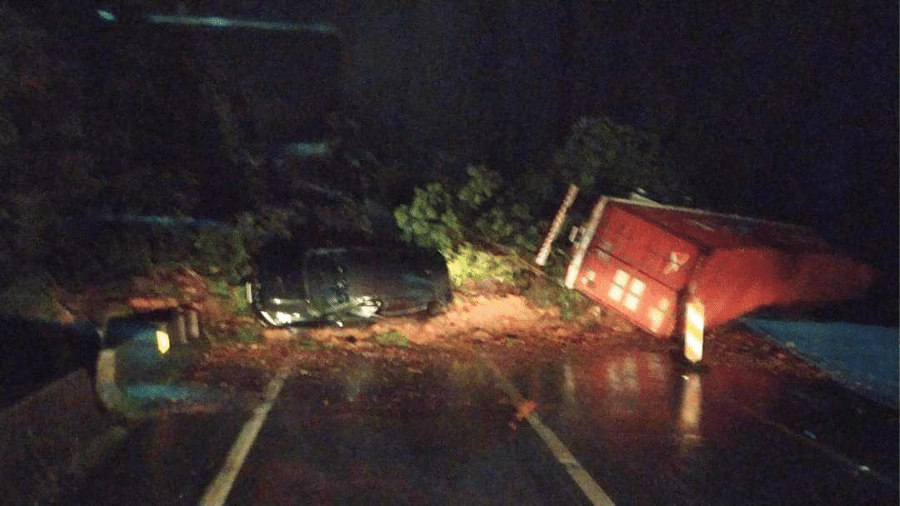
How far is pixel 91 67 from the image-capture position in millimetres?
14352

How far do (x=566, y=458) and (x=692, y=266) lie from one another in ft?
17.7

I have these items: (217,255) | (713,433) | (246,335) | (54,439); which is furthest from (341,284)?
(713,433)

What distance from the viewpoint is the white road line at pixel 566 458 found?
19.9 feet

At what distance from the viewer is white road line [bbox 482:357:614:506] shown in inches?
239

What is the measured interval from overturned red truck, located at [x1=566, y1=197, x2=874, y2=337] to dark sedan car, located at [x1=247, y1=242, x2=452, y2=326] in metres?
2.58

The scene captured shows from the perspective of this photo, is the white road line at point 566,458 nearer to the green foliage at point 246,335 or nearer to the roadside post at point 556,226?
the green foliage at point 246,335

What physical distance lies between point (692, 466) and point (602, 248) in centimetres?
651

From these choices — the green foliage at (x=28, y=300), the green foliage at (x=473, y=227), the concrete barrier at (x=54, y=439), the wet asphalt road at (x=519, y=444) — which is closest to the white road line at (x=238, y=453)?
the wet asphalt road at (x=519, y=444)

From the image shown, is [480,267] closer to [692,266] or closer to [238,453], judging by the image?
[692,266]

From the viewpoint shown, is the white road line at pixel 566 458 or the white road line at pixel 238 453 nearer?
the white road line at pixel 238 453

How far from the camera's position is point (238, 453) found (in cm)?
691

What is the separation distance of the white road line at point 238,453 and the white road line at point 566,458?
2.66 meters

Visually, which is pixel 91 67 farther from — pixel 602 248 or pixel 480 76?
pixel 480 76

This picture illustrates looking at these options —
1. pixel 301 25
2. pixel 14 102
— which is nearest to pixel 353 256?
pixel 14 102
